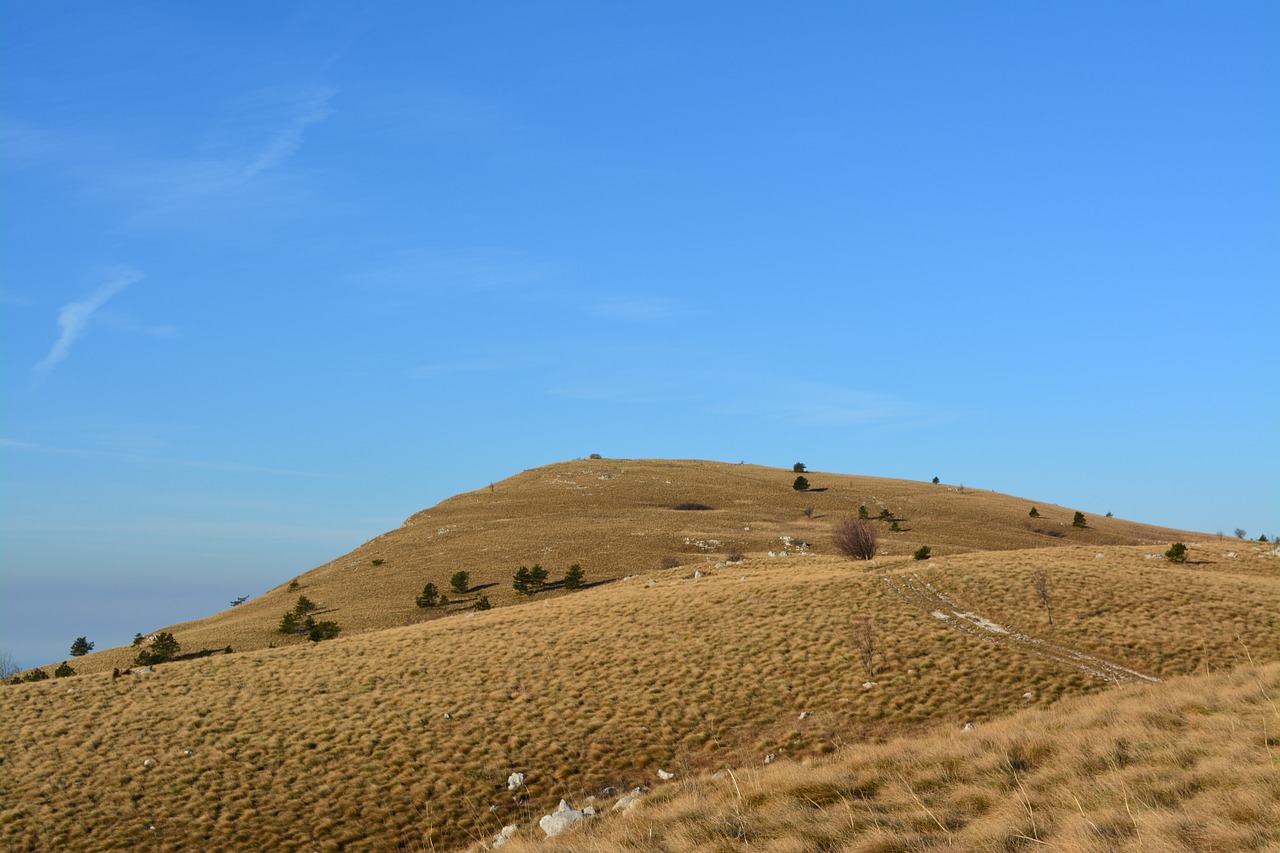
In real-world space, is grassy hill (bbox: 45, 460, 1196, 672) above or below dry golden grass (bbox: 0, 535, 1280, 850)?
above

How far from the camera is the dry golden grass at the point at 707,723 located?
11484mm

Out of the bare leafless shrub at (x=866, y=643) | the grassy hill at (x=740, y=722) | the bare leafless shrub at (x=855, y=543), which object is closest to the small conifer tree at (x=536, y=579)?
the grassy hill at (x=740, y=722)

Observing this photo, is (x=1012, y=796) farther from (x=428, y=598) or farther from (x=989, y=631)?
(x=428, y=598)

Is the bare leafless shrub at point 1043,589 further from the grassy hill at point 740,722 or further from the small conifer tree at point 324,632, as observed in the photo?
A: the small conifer tree at point 324,632

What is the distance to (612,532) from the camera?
3410 inches

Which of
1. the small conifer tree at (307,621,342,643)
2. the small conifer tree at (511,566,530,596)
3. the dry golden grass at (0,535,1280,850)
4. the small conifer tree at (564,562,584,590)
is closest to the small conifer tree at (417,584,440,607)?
the small conifer tree at (511,566,530,596)

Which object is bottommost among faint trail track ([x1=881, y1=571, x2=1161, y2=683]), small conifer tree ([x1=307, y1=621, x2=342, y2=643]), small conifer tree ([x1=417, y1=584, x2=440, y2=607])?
faint trail track ([x1=881, y1=571, x2=1161, y2=683])

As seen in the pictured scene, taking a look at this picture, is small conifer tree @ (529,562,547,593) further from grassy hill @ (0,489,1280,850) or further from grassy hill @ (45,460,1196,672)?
grassy hill @ (0,489,1280,850)

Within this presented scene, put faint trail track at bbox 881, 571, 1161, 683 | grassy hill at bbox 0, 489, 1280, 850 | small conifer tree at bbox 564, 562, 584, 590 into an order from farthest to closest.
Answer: small conifer tree at bbox 564, 562, 584, 590 < faint trail track at bbox 881, 571, 1161, 683 < grassy hill at bbox 0, 489, 1280, 850

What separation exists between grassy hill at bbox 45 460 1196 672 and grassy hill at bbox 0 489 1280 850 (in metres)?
19.5

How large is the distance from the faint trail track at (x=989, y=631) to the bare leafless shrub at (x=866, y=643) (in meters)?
4.53

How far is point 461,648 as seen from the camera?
4209 centimetres

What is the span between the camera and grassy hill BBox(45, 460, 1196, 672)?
68812 millimetres

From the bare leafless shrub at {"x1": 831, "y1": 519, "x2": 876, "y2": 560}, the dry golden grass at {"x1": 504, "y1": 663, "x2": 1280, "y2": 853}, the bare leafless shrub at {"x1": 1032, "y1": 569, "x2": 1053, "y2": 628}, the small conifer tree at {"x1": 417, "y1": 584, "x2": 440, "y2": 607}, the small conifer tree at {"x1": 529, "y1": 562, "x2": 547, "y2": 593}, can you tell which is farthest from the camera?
the small conifer tree at {"x1": 529, "y1": 562, "x2": 547, "y2": 593}
